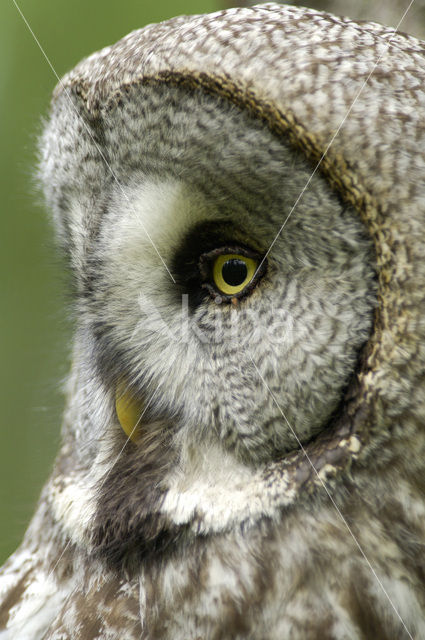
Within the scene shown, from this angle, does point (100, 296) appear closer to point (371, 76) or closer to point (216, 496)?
point (216, 496)

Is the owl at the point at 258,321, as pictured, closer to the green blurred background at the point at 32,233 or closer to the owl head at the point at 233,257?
the owl head at the point at 233,257

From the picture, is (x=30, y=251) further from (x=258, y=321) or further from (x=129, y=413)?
(x=258, y=321)

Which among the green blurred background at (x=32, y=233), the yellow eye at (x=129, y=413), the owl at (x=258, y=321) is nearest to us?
the owl at (x=258, y=321)

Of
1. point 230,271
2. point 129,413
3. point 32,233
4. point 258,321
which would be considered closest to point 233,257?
point 230,271

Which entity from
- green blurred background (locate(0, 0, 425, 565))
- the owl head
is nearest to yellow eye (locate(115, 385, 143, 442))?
the owl head

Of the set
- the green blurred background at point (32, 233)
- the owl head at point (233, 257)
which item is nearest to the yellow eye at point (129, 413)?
the owl head at point (233, 257)

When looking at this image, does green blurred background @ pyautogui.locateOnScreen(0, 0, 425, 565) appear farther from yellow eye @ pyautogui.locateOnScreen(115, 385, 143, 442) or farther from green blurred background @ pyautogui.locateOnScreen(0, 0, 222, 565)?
yellow eye @ pyautogui.locateOnScreen(115, 385, 143, 442)
